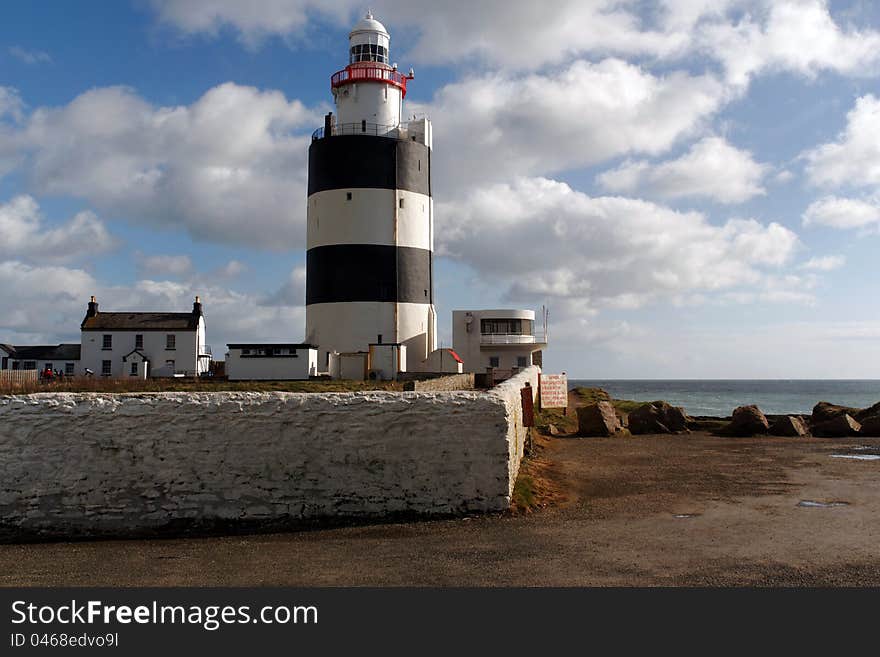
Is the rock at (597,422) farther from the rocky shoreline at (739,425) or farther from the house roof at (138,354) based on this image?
the house roof at (138,354)

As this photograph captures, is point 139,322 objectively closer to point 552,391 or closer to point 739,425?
point 552,391

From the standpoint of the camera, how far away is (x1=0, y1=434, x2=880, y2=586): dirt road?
22.9ft

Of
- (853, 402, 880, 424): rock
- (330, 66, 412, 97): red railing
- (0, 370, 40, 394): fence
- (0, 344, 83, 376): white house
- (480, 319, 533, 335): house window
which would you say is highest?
(330, 66, 412, 97): red railing

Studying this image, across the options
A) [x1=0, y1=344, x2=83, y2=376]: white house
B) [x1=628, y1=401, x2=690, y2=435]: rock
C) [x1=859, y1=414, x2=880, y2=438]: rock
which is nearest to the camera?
[x1=859, y1=414, x2=880, y2=438]: rock

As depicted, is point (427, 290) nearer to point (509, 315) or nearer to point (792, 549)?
point (509, 315)

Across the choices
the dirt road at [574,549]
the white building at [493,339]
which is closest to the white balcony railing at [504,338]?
the white building at [493,339]

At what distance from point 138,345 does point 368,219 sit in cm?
1918

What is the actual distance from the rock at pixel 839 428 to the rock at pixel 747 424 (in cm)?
141

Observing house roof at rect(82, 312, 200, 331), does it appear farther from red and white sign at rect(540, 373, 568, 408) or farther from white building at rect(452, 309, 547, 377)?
red and white sign at rect(540, 373, 568, 408)

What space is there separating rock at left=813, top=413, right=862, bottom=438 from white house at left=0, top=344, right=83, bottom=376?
42.7 m

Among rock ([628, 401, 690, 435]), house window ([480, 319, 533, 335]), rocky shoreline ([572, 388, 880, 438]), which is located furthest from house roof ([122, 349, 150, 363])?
rock ([628, 401, 690, 435])

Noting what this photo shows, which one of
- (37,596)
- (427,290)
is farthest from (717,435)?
(427,290)

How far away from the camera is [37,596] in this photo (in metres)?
6.57

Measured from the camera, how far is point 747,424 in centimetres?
2011
